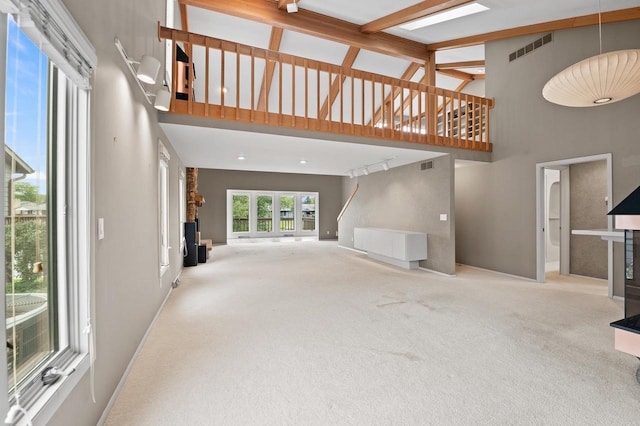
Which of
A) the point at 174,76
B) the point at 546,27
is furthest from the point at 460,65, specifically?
the point at 174,76

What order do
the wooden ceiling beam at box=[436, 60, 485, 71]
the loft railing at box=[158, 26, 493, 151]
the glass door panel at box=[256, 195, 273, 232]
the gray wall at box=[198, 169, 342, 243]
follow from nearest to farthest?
the loft railing at box=[158, 26, 493, 151]
the wooden ceiling beam at box=[436, 60, 485, 71]
the gray wall at box=[198, 169, 342, 243]
the glass door panel at box=[256, 195, 273, 232]

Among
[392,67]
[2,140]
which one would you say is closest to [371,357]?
[2,140]

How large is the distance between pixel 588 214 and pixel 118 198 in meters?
7.09

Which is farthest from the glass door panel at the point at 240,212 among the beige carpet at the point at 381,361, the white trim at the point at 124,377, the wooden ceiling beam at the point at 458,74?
the white trim at the point at 124,377

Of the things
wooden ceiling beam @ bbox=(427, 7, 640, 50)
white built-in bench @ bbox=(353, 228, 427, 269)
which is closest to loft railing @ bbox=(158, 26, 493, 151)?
wooden ceiling beam @ bbox=(427, 7, 640, 50)

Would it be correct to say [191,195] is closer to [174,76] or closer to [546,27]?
[174,76]

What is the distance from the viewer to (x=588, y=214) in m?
5.32

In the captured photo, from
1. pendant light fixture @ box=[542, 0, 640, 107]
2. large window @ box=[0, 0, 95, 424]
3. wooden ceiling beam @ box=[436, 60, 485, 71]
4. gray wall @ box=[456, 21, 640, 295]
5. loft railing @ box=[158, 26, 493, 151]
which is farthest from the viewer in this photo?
wooden ceiling beam @ box=[436, 60, 485, 71]

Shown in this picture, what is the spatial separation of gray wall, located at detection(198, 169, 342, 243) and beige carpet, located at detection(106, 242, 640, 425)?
695 centimetres

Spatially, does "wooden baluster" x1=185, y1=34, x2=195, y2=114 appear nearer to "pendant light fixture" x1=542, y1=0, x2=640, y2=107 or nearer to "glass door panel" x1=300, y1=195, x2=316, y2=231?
"pendant light fixture" x1=542, y1=0, x2=640, y2=107

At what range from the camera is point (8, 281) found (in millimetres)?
1044

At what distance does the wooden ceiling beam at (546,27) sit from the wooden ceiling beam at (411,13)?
145 centimetres

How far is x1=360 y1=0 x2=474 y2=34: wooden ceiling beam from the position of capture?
4271mm

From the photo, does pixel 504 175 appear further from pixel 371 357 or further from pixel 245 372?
pixel 245 372
